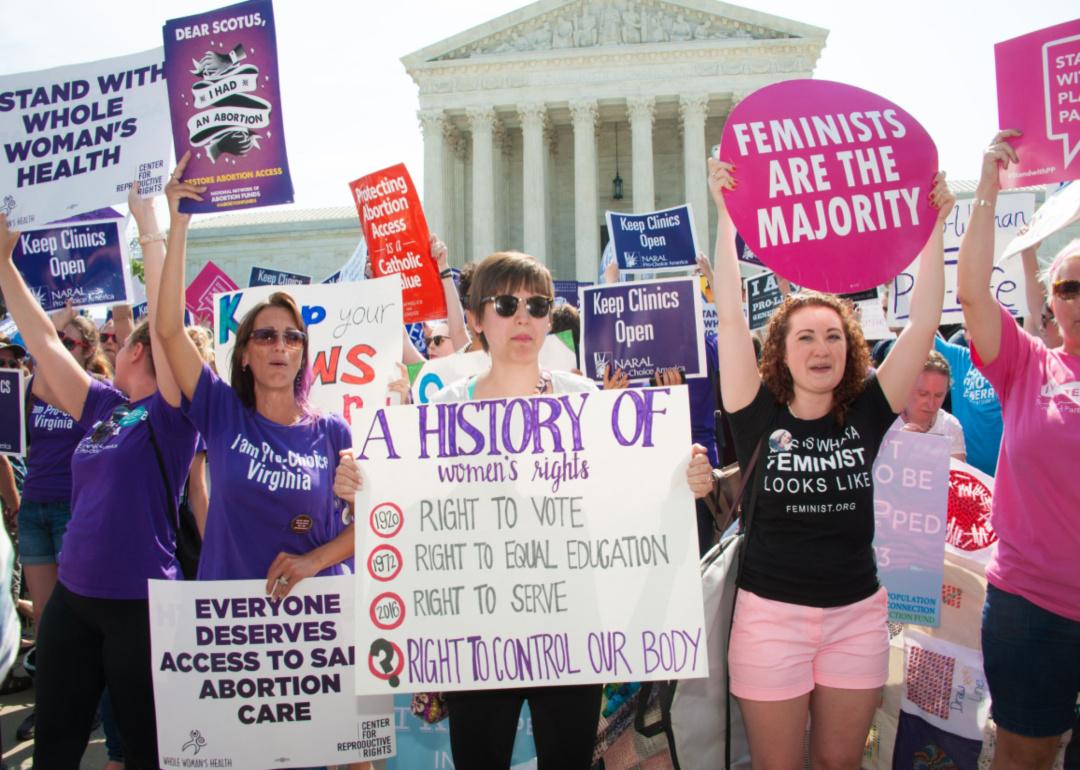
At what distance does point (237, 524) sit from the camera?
281cm

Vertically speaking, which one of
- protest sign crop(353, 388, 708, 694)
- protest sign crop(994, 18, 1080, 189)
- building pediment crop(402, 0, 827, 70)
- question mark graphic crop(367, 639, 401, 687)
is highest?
building pediment crop(402, 0, 827, 70)

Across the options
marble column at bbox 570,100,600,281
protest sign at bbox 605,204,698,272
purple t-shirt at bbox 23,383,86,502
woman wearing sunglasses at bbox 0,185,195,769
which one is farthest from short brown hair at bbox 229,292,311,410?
marble column at bbox 570,100,600,281

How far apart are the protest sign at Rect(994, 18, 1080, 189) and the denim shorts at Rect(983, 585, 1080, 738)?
152cm

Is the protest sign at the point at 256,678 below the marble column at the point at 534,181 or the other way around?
below

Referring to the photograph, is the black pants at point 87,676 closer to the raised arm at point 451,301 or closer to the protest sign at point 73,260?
the raised arm at point 451,301

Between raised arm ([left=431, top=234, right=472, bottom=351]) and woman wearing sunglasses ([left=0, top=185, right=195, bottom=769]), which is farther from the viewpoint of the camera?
raised arm ([left=431, top=234, right=472, bottom=351])

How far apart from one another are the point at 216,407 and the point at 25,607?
13.5 ft

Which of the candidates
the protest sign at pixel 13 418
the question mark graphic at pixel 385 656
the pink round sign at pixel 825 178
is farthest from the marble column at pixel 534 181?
the question mark graphic at pixel 385 656

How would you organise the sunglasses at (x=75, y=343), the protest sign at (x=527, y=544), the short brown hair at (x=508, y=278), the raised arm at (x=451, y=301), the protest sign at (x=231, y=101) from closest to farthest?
the protest sign at (x=527, y=544), the short brown hair at (x=508, y=278), the protest sign at (x=231, y=101), the sunglasses at (x=75, y=343), the raised arm at (x=451, y=301)

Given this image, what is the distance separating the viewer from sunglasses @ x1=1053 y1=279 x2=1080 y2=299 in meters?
2.77

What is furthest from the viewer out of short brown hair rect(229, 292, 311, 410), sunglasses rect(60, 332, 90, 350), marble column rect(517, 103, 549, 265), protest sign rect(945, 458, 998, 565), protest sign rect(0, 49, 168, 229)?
marble column rect(517, 103, 549, 265)

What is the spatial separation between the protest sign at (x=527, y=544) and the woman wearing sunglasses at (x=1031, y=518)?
1137 millimetres

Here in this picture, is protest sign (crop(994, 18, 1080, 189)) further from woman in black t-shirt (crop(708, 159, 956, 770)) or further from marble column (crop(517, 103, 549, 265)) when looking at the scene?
marble column (crop(517, 103, 549, 265))

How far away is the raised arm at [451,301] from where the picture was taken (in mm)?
5500
